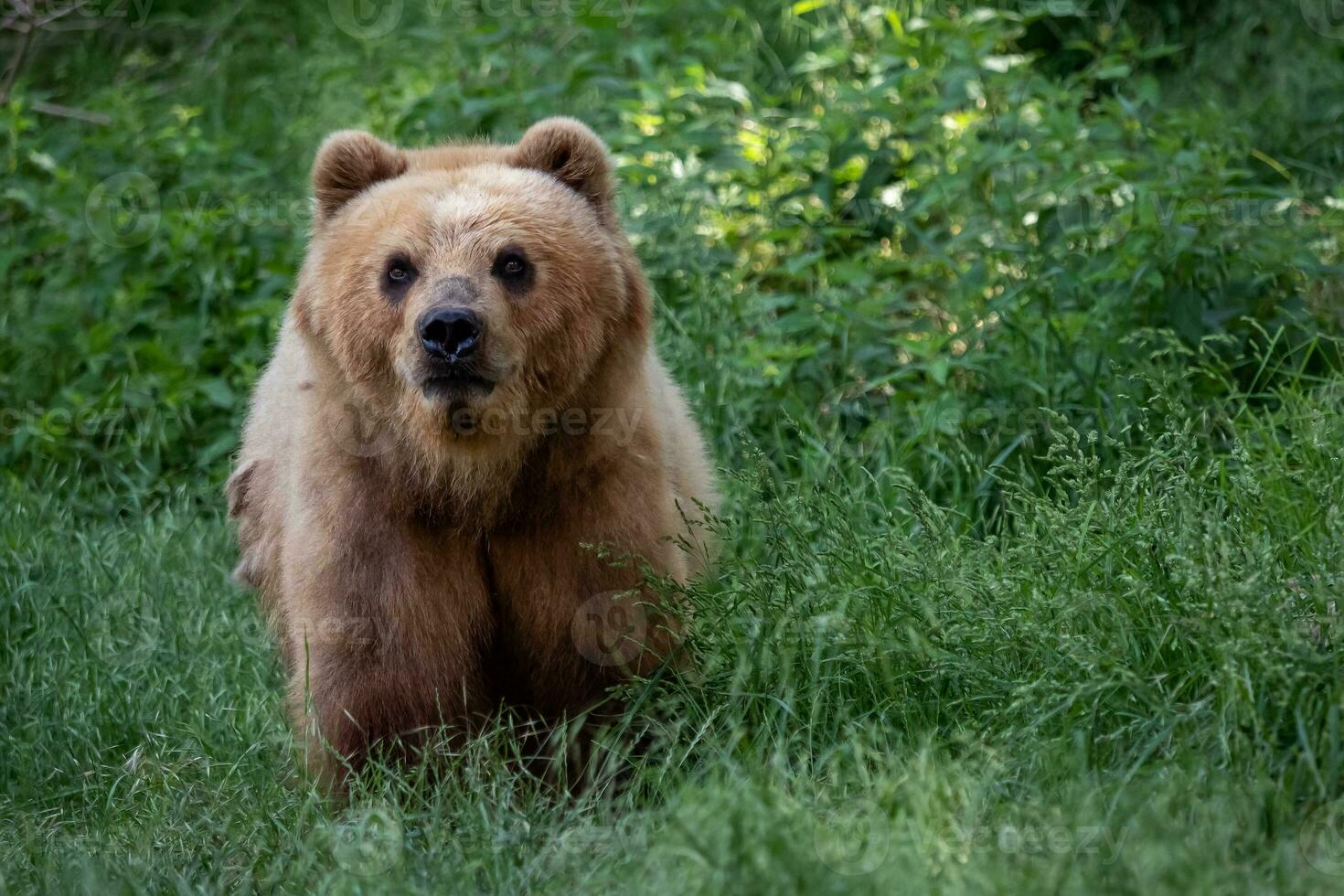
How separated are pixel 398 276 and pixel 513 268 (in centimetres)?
32

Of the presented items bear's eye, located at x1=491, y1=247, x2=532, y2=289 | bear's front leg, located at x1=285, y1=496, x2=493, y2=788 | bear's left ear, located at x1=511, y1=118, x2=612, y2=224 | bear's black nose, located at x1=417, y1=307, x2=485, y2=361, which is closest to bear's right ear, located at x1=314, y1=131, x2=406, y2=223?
bear's left ear, located at x1=511, y1=118, x2=612, y2=224

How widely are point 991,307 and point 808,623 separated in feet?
8.16

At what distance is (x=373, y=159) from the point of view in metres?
4.51

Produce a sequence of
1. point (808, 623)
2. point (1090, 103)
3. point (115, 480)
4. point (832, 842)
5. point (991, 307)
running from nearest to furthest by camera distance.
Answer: point (832, 842) < point (808, 623) < point (991, 307) < point (115, 480) < point (1090, 103)

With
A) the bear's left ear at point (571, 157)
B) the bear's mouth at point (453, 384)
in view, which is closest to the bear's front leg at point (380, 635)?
the bear's mouth at point (453, 384)

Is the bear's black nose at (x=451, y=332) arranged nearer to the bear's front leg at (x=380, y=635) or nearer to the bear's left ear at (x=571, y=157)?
the bear's front leg at (x=380, y=635)

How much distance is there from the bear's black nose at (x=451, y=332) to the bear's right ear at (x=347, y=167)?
0.74m

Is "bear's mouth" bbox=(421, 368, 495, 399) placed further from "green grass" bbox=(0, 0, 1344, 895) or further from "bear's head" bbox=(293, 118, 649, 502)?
"green grass" bbox=(0, 0, 1344, 895)

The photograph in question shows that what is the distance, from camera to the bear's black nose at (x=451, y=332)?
3.98 m

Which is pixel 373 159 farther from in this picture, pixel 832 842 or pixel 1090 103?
pixel 1090 103

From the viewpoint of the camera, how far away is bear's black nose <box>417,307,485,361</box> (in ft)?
13.1

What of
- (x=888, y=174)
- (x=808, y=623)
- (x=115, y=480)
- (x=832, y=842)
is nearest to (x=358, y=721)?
(x=808, y=623)

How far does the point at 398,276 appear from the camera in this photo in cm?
421

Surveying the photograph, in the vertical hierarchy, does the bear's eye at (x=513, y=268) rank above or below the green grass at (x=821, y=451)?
above
